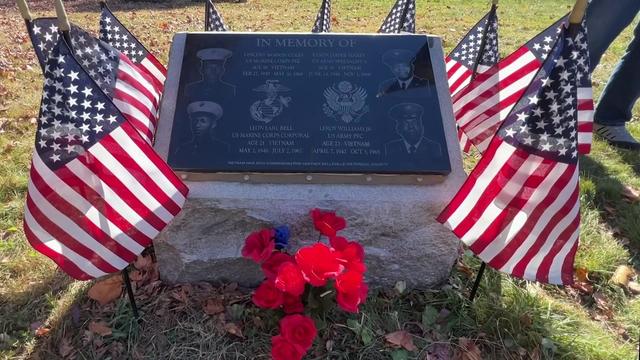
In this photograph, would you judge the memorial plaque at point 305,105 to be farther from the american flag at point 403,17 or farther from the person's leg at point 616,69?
the person's leg at point 616,69

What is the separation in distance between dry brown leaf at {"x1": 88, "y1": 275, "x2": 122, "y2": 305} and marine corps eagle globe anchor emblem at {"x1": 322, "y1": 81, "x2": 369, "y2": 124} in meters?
1.46

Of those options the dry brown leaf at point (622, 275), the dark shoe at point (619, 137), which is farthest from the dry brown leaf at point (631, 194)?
the dry brown leaf at point (622, 275)

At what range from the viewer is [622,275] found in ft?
9.60

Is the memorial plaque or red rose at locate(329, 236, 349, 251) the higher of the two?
the memorial plaque

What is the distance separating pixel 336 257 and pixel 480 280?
953mm

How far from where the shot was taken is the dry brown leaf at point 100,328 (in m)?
2.45

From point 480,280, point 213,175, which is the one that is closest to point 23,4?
point 213,175

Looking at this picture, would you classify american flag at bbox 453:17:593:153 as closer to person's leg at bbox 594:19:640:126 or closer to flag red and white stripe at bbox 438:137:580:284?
flag red and white stripe at bbox 438:137:580:284

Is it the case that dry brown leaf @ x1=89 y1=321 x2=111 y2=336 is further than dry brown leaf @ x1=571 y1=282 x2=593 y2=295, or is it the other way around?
dry brown leaf @ x1=571 y1=282 x2=593 y2=295

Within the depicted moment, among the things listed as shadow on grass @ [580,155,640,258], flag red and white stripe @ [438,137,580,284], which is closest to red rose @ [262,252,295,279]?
flag red and white stripe @ [438,137,580,284]

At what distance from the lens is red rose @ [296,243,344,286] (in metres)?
2.04

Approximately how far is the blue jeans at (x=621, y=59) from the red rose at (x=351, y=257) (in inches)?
114

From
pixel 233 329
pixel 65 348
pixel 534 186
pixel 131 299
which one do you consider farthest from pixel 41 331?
pixel 534 186

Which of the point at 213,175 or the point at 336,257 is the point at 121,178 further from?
the point at 336,257
